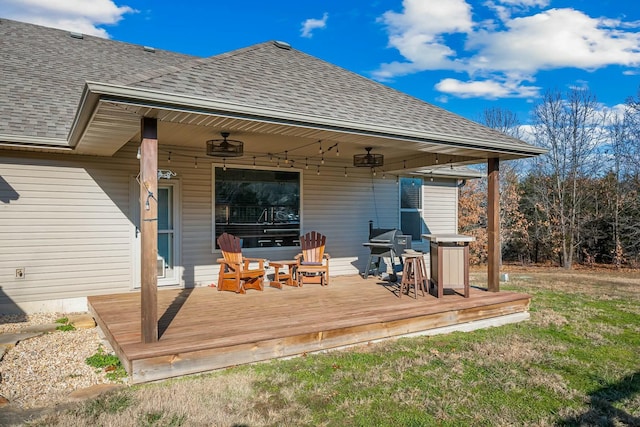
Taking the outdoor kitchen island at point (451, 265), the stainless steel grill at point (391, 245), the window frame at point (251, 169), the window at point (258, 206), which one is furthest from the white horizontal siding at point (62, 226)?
the outdoor kitchen island at point (451, 265)

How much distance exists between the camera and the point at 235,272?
6.22 metres

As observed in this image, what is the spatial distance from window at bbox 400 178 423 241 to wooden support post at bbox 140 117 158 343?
6594mm

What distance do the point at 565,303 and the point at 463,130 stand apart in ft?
13.2

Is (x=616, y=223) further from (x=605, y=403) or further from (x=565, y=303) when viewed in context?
(x=605, y=403)

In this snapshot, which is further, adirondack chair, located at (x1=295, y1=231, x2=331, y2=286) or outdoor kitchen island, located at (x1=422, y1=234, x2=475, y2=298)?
adirondack chair, located at (x1=295, y1=231, x2=331, y2=286)

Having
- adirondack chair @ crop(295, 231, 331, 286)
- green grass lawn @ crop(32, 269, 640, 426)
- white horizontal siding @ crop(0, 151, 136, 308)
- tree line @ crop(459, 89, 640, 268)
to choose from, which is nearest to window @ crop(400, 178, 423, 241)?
adirondack chair @ crop(295, 231, 331, 286)

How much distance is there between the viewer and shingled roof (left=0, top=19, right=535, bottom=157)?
429 cm

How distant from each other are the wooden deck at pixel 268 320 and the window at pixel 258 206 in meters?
1.22

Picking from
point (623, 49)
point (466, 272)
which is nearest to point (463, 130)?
point (466, 272)

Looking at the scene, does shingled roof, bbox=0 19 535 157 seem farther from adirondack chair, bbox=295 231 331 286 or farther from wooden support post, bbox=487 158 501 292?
adirondack chair, bbox=295 231 331 286

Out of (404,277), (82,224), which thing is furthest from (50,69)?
(404,277)

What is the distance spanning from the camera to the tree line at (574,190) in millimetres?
16312

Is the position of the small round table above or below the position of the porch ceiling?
below

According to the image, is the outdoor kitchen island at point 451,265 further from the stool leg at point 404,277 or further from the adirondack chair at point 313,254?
the adirondack chair at point 313,254
